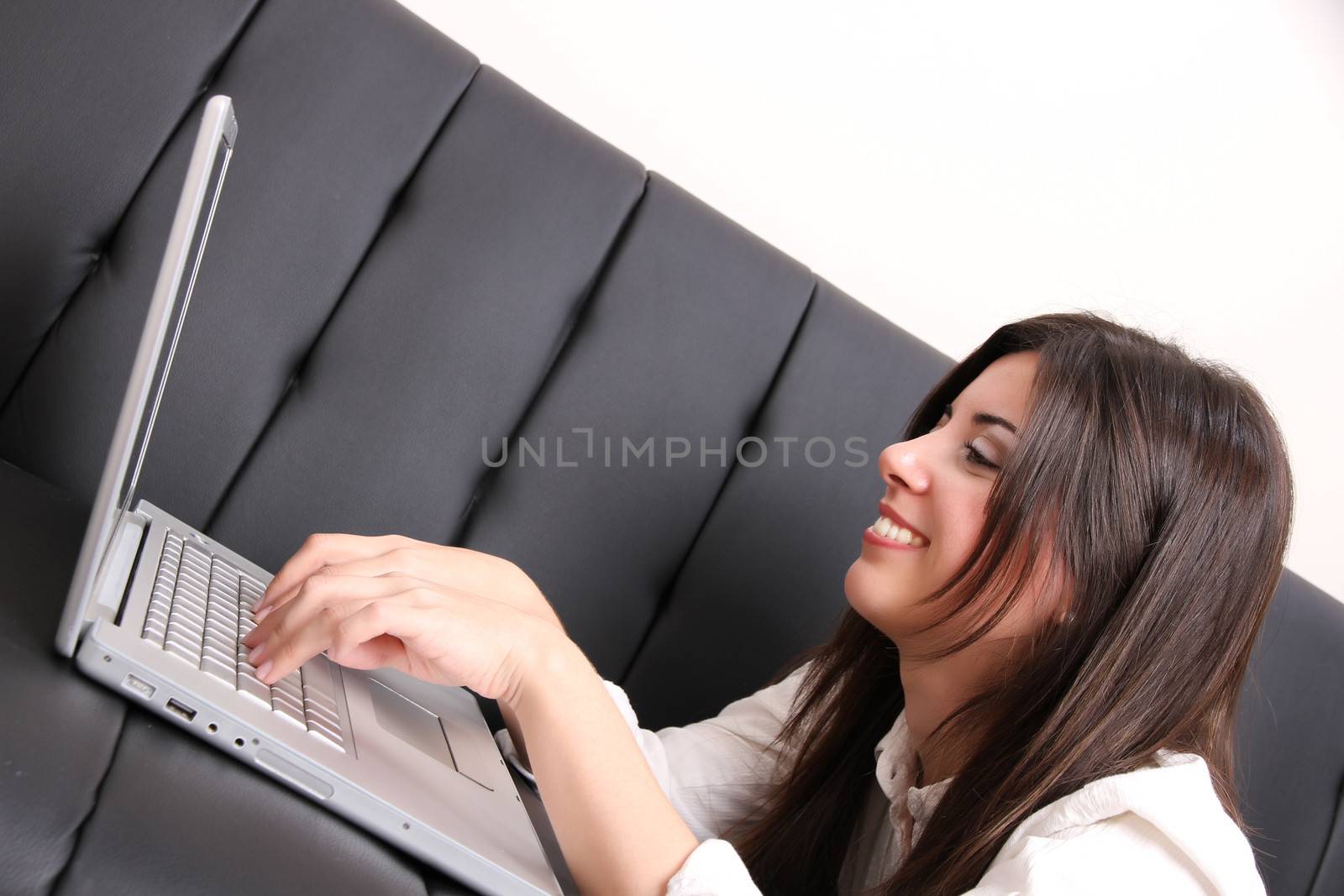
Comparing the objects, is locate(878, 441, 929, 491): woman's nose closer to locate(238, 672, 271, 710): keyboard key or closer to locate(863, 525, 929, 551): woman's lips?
locate(863, 525, 929, 551): woman's lips


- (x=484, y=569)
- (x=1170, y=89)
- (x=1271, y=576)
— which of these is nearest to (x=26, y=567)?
(x=484, y=569)

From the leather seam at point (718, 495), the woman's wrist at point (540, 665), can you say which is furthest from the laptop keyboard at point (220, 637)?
the leather seam at point (718, 495)

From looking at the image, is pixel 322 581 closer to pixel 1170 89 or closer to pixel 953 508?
pixel 953 508

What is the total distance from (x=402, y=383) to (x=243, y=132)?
1.03 ft

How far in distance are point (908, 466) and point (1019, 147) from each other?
2.27 ft

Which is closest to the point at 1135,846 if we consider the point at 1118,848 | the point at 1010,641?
the point at 1118,848

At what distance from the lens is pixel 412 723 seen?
2.77 ft

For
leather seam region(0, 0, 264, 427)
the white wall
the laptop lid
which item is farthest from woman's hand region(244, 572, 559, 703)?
the white wall

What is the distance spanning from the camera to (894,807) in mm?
1012

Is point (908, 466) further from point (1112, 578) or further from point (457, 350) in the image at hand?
point (457, 350)

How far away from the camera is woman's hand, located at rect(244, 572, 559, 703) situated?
72cm

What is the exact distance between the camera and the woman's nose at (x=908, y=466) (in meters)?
0.95

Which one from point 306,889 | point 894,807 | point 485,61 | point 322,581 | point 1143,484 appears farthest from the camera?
point 485,61

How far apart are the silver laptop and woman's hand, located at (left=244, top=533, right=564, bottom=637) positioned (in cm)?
5
